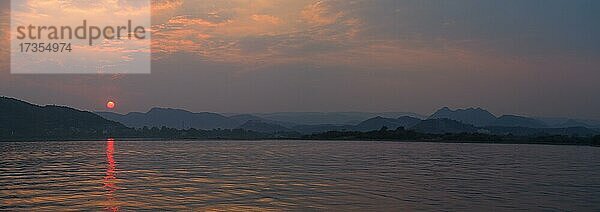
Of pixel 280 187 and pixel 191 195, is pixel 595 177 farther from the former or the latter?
pixel 191 195

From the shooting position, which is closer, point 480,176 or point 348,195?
point 348,195

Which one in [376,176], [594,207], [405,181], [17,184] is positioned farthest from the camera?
[376,176]

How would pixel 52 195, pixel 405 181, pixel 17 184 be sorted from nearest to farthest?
pixel 52 195
pixel 17 184
pixel 405 181

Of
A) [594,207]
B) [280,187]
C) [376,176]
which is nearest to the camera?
[594,207]

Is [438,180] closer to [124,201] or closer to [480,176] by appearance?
[480,176]

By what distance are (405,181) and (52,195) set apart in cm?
2362

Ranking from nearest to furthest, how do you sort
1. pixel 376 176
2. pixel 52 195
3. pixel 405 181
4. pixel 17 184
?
pixel 52 195, pixel 17 184, pixel 405 181, pixel 376 176

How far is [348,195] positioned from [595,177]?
1069 inches

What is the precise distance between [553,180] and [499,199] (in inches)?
602

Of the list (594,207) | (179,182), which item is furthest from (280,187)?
(594,207)

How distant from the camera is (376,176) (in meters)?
45.2

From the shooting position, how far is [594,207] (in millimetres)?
28172

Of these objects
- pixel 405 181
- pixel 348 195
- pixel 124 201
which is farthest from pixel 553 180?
pixel 124 201

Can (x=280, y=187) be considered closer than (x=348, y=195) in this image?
No
